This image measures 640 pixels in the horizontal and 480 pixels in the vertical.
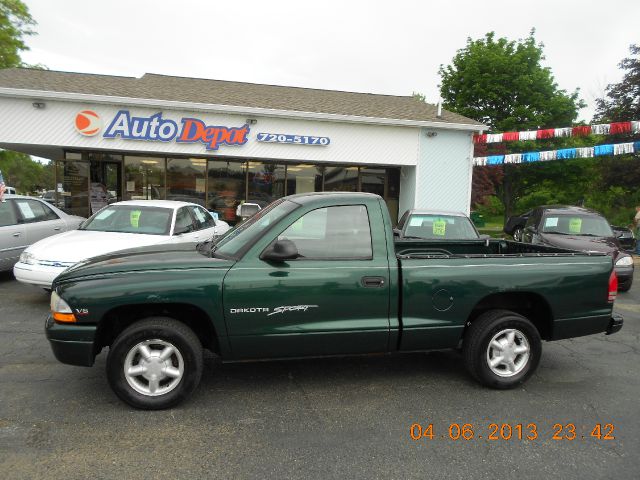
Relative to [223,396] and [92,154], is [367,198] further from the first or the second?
[92,154]

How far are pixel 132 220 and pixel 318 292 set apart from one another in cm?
506

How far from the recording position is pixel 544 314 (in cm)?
420

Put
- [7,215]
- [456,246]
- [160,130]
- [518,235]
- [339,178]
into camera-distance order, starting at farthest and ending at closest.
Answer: [339,178]
[518,235]
[160,130]
[7,215]
[456,246]

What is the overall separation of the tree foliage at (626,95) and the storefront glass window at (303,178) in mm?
12656

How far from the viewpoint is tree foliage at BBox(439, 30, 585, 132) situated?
22.0 m

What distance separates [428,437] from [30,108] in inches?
524

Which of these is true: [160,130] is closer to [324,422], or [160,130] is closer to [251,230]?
[251,230]

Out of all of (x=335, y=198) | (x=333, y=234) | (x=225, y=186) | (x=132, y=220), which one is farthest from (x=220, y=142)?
(x=333, y=234)

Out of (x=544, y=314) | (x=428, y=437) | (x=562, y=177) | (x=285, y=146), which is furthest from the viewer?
(x=562, y=177)

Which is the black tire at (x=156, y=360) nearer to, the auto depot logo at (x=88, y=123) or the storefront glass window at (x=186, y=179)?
the auto depot logo at (x=88, y=123)

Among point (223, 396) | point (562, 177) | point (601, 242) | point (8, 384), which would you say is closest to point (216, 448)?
point (223, 396)

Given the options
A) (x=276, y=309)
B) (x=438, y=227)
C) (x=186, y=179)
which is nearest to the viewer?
(x=276, y=309)

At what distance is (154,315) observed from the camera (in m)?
3.60
